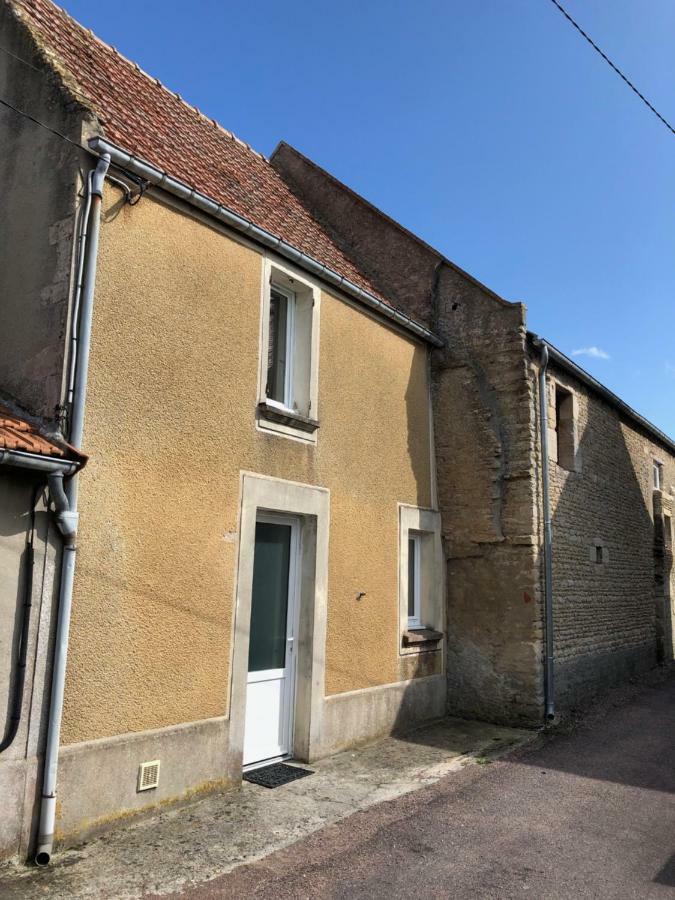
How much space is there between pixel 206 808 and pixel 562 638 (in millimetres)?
5455

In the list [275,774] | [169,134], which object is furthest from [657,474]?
[169,134]

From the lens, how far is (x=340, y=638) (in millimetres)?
6887

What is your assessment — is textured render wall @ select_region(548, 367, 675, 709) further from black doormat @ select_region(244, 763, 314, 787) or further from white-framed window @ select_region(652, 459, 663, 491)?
black doormat @ select_region(244, 763, 314, 787)

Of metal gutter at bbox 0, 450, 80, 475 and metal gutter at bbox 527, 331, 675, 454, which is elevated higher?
metal gutter at bbox 527, 331, 675, 454

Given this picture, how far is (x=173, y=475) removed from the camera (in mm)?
5348

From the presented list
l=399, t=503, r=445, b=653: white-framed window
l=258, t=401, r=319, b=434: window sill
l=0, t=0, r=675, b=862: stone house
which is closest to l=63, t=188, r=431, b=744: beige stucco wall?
l=0, t=0, r=675, b=862: stone house

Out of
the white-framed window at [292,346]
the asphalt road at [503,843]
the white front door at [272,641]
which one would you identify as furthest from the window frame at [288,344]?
the asphalt road at [503,843]

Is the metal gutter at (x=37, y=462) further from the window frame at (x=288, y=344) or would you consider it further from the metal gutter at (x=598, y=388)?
the metal gutter at (x=598, y=388)

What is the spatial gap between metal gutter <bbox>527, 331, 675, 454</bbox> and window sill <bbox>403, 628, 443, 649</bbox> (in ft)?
13.2

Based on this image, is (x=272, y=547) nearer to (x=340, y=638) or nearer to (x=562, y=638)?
(x=340, y=638)

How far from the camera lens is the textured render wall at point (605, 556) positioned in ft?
29.8

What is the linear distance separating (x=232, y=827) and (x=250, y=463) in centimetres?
292

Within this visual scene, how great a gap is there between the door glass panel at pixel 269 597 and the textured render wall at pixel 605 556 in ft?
13.1

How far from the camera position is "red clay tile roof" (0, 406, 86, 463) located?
4082 mm
